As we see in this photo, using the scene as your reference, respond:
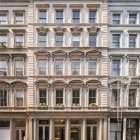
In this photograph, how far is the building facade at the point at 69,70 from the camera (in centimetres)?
3894

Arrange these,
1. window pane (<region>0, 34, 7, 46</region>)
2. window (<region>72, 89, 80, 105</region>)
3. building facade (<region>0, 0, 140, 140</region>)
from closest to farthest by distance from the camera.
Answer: building facade (<region>0, 0, 140, 140</region>) < window (<region>72, 89, 80, 105</region>) < window pane (<region>0, 34, 7, 46</region>)

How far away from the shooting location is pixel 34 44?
129ft

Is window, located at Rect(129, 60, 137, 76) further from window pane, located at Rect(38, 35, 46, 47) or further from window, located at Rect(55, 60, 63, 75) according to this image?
window pane, located at Rect(38, 35, 46, 47)

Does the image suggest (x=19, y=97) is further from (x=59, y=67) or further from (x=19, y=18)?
(x=19, y=18)

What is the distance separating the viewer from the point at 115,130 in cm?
3984

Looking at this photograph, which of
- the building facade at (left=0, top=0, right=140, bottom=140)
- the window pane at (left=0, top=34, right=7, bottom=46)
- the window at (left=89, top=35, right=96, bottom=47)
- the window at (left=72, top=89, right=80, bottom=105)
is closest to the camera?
the building facade at (left=0, top=0, right=140, bottom=140)

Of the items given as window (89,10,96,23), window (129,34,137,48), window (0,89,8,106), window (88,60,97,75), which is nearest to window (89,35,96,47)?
window (89,10,96,23)

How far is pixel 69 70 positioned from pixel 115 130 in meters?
9.36

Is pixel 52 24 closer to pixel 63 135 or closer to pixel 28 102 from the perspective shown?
pixel 28 102

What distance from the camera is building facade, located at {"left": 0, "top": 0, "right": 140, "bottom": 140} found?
128 ft

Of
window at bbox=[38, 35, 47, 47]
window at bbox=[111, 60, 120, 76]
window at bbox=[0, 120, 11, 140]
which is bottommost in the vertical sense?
window at bbox=[0, 120, 11, 140]

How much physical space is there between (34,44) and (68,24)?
4.79 m

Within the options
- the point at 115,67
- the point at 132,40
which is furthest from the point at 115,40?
the point at 115,67

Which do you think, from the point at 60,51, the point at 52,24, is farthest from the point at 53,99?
the point at 52,24
